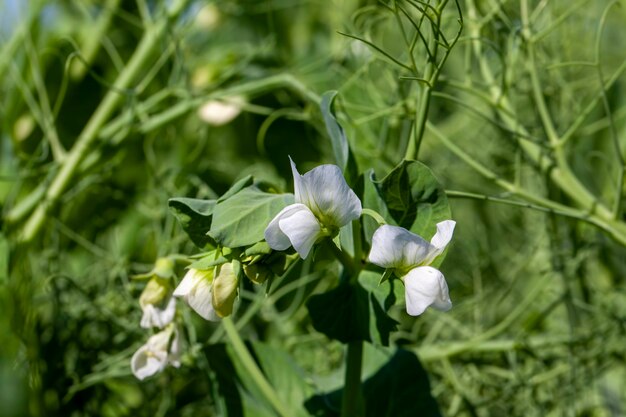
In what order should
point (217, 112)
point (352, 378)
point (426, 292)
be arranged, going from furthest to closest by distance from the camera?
point (217, 112) → point (352, 378) → point (426, 292)

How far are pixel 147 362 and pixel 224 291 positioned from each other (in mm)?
106

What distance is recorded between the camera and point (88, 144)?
67cm

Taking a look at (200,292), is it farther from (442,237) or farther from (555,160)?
(555,160)

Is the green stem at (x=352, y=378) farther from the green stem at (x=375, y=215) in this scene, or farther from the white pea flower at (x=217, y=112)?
the white pea flower at (x=217, y=112)

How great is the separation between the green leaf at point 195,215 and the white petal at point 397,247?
88 mm

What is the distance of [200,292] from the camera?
1.22ft

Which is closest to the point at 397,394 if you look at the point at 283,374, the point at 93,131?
the point at 283,374

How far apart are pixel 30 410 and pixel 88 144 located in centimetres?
22

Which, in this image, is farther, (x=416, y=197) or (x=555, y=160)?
(x=555, y=160)

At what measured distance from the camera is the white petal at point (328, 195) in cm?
33

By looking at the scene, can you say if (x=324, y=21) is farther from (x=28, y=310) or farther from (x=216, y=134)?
(x=28, y=310)

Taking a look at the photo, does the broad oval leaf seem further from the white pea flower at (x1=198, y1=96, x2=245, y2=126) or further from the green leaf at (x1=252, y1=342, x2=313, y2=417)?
the white pea flower at (x1=198, y1=96, x2=245, y2=126)

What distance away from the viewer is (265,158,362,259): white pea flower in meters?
0.33

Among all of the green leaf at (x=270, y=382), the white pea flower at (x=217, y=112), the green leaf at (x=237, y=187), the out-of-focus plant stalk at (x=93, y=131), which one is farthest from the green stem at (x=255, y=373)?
the white pea flower at (x=217, y=112)
